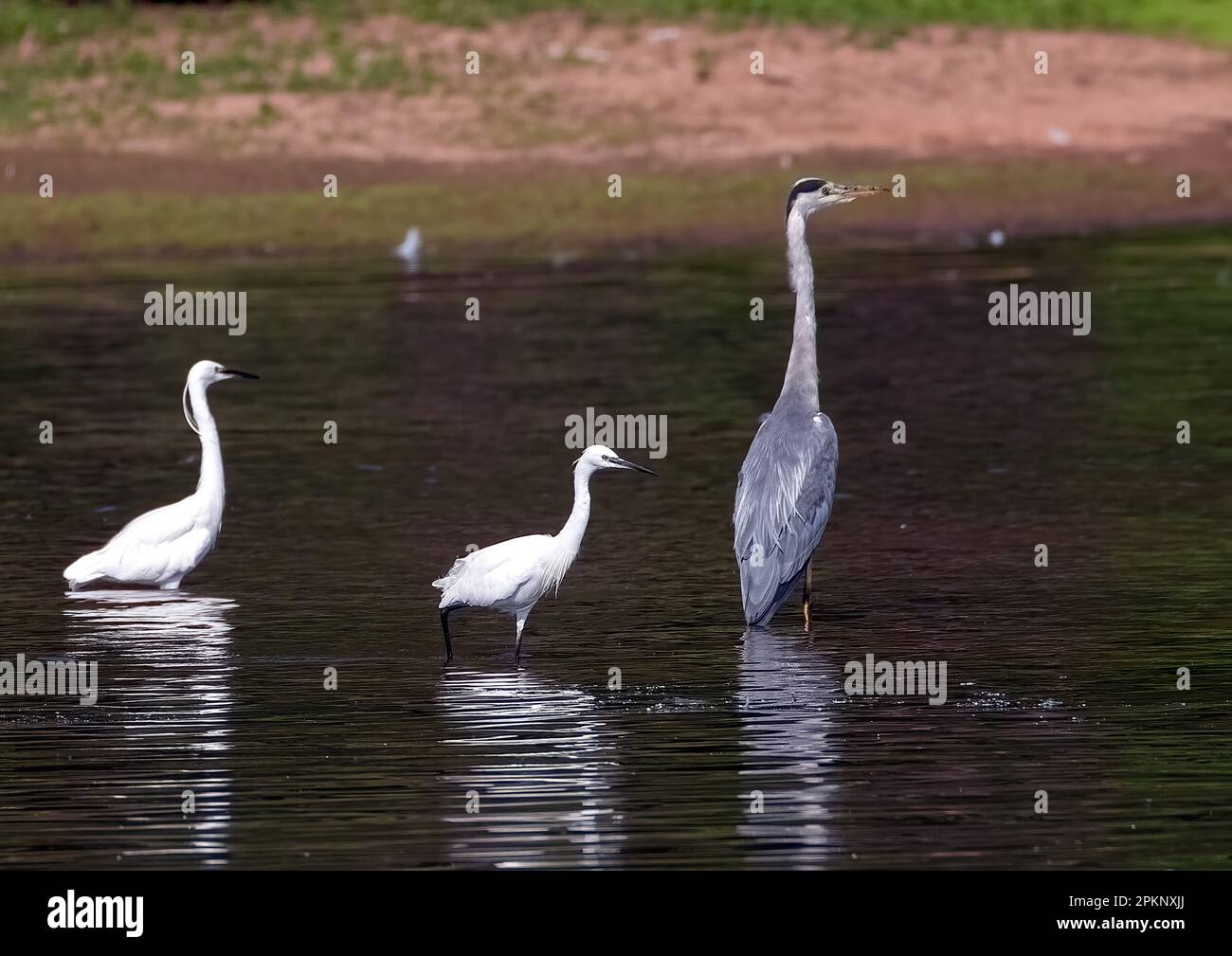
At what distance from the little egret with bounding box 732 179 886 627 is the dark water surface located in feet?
0.96

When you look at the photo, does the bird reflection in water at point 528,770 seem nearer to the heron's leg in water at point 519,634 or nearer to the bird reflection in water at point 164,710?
the heron's leg in water at point 519,634

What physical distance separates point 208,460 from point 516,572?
131 inches

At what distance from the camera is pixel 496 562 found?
1131 centimetres

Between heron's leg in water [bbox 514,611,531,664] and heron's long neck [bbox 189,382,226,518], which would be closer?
heron's leg in water [bbox 514,611,531,664]

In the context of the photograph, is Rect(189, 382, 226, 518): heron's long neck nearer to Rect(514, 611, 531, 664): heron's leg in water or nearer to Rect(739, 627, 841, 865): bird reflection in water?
Rect(514, 611, 531, 664): heron's leg in water

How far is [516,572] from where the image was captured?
36.9 ft

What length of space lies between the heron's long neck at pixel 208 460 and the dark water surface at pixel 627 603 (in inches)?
19.4

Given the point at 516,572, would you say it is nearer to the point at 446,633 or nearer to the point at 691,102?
the point at 446,633

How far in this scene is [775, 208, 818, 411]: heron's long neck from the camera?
42.3ft

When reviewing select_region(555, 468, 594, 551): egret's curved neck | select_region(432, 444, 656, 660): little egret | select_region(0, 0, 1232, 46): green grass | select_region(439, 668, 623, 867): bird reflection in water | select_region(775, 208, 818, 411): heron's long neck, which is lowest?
select_region(439, 668, 623, 867): bird reflection in water

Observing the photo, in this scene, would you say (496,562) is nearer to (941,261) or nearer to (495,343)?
(495,343)

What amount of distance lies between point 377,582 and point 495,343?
9126 mm

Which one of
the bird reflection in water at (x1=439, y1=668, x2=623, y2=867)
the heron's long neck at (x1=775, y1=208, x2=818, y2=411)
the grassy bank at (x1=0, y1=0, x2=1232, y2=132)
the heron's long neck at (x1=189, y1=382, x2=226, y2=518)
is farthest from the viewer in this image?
the grassy bank at (x1=0, y1=0, x2=1232, y2=132)

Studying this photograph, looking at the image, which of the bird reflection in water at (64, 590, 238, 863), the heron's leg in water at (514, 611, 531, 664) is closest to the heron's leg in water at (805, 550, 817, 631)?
the heron's leg in water at (514, 611, 531, 664)
